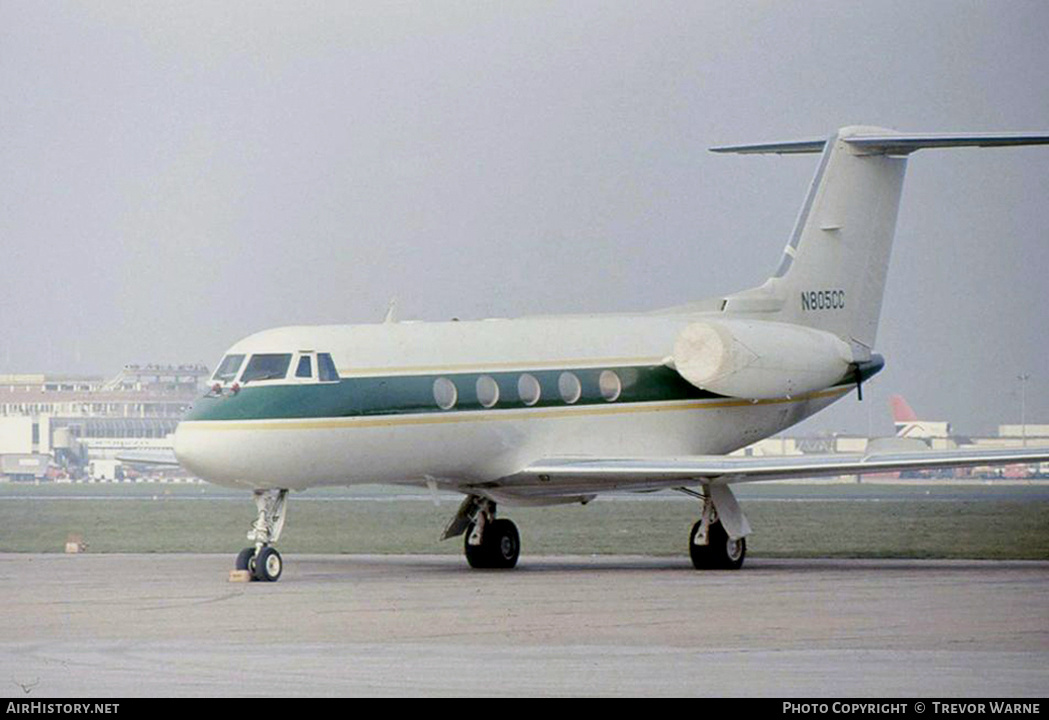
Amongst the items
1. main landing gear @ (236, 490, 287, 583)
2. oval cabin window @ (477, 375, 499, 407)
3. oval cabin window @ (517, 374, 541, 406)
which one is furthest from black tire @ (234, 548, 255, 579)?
oval cabin window @ (517, 374, 541, 406)

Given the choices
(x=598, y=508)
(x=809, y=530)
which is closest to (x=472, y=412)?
(x=809, y=530)

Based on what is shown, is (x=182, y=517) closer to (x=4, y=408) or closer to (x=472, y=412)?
(x=472, y=412)

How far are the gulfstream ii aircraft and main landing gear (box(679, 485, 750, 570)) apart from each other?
0.10 ft

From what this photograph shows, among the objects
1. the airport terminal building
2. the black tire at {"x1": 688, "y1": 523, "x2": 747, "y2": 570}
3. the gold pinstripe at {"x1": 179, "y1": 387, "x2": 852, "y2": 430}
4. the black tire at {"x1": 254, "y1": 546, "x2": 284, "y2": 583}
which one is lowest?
the black tire at {"x1": 254, "y1": 546, "x2": 284, "y2": 583}

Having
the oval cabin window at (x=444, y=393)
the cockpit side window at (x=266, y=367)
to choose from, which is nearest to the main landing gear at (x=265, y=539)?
the cockpit side window at (x=266, y=367)

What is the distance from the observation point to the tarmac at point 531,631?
616 inches

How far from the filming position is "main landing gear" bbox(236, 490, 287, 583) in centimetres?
2789

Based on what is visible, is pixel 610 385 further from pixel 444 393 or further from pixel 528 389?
pixel 444 393

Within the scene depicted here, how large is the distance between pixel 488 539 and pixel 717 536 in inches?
143

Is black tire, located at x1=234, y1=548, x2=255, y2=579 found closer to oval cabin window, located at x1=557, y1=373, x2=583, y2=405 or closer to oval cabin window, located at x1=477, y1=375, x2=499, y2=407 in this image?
oval cabin window, located at x1=477, y1=375, x2=499, y2=407

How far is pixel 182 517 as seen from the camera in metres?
49.7

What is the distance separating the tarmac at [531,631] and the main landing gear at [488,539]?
1.12 meters

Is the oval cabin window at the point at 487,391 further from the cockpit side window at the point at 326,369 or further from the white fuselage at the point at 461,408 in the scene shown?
the cockpit side window at the point at 326,369
